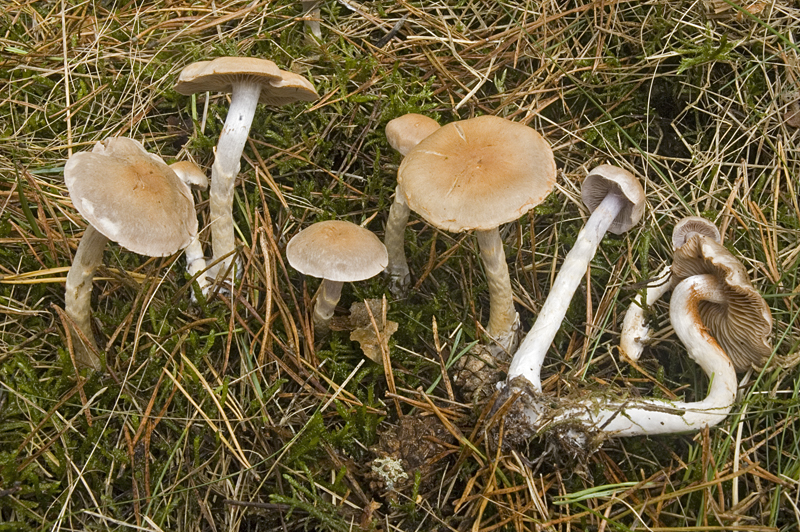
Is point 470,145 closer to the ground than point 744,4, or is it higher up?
closer to the ground

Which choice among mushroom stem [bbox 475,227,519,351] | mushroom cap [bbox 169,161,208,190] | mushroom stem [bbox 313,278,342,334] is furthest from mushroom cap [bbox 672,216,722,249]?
mushroom cap [bbox 169,161,208,190]

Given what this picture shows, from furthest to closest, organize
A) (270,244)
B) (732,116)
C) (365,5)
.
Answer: (365,5), (732,116), (270,244)

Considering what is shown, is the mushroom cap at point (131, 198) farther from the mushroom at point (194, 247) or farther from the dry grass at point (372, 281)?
the dry grass at point (372, 281)

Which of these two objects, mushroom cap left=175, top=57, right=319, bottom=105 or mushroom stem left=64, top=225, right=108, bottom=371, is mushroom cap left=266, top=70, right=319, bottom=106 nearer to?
mushroom cap left=175, top=57, right=319, bottom=105

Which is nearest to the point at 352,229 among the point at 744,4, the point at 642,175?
the point at 642,175

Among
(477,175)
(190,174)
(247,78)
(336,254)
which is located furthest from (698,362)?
(190,174)

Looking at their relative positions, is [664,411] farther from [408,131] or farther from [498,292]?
[408,131]

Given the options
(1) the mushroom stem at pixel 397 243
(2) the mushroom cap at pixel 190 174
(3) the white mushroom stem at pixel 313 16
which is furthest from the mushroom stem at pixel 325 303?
(3) the white mushroom stem at pixel 313 16

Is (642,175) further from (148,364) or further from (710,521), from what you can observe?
(148,364)
